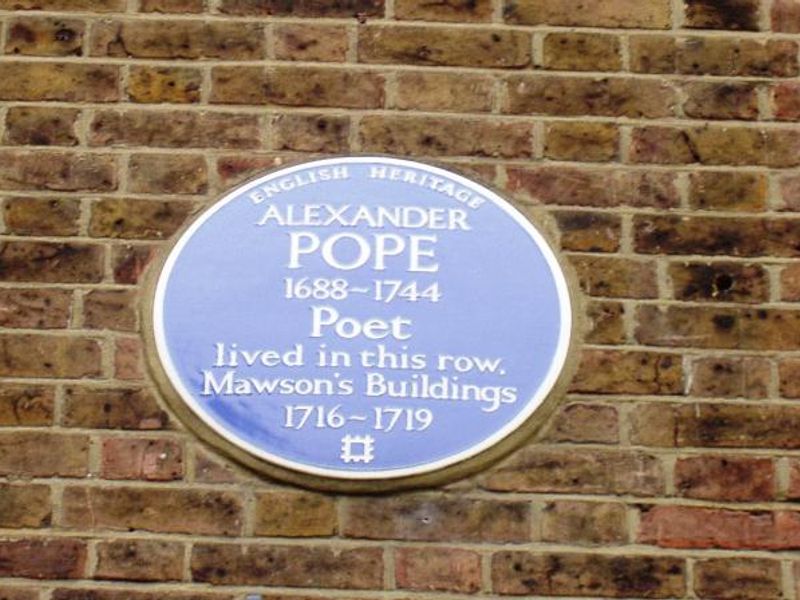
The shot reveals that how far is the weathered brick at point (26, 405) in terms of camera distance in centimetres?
302

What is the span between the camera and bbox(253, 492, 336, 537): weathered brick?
293 centimetres

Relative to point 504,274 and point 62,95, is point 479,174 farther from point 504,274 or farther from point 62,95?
point 62,95

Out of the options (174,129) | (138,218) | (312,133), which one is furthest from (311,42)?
(138,218)

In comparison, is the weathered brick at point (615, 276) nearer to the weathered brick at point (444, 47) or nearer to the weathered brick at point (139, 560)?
the weathered brick at point (444, 47)

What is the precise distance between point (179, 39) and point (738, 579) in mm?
1493

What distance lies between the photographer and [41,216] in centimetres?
317

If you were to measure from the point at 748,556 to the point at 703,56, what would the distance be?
1012 mm

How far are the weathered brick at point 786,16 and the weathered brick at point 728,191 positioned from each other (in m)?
0.34

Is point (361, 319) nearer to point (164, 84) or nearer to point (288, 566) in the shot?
point (288, 566)

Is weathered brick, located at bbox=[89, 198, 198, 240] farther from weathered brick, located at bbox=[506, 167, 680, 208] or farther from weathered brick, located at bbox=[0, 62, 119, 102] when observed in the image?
weathered brick, located at bbox=[506, 167, 680, 208]

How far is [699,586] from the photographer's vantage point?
2922mm

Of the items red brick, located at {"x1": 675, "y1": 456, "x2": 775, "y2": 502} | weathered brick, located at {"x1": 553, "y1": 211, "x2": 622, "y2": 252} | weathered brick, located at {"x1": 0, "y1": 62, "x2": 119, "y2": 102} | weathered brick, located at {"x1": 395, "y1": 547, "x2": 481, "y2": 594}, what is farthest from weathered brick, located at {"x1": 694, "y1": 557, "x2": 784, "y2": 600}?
weathered brick, located at {"x1": 0, "y1": 62, "x2": 119, "y2": 102}

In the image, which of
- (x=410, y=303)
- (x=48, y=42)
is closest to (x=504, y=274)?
(x=410, y=303)

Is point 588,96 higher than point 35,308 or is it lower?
higher
